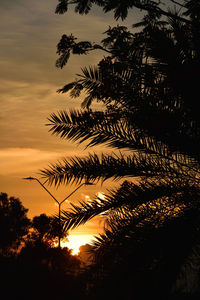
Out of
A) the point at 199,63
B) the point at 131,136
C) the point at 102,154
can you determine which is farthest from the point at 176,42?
the point at 102,154

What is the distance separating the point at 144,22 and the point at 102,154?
5396mm

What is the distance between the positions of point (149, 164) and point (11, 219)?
3834 cm

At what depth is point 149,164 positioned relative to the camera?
7.20 meters

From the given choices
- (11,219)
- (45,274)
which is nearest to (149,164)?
(45,274)

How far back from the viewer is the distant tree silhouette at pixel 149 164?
5.73 metres

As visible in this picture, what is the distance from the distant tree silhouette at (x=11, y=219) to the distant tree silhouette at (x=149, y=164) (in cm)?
3673

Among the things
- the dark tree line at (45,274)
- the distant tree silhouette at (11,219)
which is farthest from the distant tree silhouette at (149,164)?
the distant tree silhouette at (11,219)

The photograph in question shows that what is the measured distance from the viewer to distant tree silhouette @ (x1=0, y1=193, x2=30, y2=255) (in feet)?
140

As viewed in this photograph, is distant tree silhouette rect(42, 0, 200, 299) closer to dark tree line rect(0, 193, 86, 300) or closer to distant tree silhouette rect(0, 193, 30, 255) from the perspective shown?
dark tree line rect(0, 193, 86, 300)

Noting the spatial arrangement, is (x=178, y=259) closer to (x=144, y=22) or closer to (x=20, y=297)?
(x=20, y=297)

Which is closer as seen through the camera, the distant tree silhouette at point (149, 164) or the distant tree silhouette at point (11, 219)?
the distant tree silhouette at point (149, 164)

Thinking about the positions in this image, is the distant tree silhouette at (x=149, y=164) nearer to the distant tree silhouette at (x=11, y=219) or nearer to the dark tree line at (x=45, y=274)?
the dark tree line at (x=45, y=274)

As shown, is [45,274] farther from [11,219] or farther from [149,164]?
[11,219]

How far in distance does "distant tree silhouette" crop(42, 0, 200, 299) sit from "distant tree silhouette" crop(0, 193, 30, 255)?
3673 centimetres
